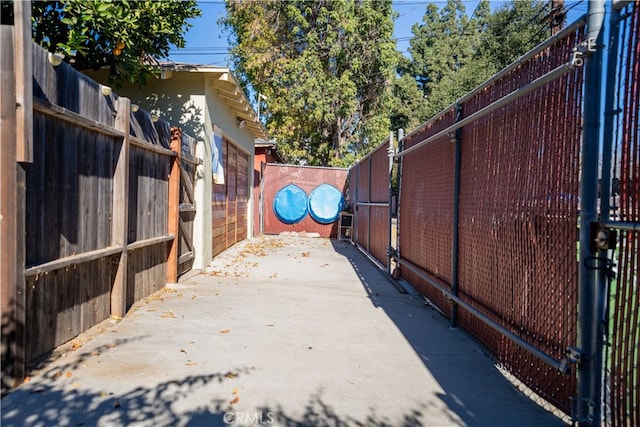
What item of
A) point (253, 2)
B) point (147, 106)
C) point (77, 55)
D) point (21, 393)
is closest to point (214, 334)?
point (21, 393)

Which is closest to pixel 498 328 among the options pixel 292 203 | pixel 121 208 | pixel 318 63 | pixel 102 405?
pixel 102 405

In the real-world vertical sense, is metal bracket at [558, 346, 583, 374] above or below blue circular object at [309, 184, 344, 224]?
below

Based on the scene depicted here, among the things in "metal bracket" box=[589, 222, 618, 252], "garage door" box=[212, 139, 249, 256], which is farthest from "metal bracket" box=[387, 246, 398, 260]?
"metal bracket" box=[589, 222, 618, 252]

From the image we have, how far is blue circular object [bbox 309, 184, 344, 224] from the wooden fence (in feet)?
36.4

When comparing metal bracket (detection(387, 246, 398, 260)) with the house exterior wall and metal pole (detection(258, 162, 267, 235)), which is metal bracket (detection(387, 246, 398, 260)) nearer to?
the house exterior wall

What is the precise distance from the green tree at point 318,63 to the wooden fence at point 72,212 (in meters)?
15.5

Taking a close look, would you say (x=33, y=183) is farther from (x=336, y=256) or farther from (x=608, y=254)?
(x=336, y=256)

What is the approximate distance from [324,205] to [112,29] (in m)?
12.2

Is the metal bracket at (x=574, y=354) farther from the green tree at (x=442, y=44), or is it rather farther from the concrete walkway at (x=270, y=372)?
the green tree at (x=442, y=44)

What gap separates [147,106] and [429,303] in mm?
6014

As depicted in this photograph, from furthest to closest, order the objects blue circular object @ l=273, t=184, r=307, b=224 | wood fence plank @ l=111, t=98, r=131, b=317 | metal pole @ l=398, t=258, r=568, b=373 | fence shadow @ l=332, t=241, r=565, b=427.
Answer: blue circular object @ l=273, t=184, r=307, b=224 < wood fence plank @ l=111, t=98, r=131, b=317 < fence shadow @ l=332, t=241, r=565, b=427 < metal pole @ l=398, t=258, r=568, b=373

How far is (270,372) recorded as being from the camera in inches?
142

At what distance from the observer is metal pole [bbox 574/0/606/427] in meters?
2.48

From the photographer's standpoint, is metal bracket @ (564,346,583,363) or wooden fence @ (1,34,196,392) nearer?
metal bracket @ (564,346,583,363)
